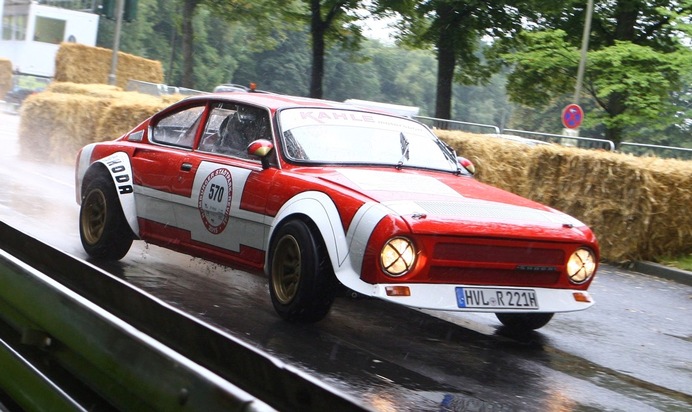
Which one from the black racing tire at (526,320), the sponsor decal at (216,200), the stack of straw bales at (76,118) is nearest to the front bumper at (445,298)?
the black racing tire at (526,320)

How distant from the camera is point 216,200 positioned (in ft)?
25.1

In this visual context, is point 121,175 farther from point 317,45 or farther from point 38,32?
point 38,32

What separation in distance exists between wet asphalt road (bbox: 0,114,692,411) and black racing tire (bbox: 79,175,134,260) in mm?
205

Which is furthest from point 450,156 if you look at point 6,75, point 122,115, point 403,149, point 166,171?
point 6,75

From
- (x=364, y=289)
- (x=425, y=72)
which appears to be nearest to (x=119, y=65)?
(x=364, y=289)

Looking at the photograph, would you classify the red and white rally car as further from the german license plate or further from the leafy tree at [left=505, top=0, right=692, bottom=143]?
the leafy tree at [left=505, top=0, right=692, bottom=143]

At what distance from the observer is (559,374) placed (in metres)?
6.27

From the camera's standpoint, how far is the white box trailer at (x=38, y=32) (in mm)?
45731

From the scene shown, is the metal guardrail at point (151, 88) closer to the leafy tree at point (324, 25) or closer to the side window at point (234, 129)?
the leafy tree at point (324, 25)

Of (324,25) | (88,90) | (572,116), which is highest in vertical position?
(324,25)

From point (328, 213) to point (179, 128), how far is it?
2642mm

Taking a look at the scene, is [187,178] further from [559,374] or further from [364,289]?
[559,374]

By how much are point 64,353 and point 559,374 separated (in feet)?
10.6

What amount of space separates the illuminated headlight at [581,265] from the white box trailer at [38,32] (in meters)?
39.9
